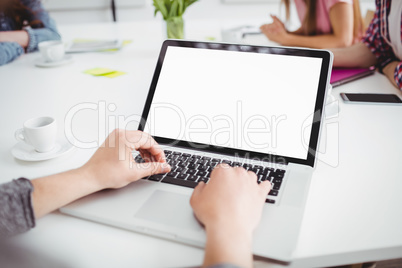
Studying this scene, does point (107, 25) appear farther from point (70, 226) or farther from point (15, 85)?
point (70, 226)

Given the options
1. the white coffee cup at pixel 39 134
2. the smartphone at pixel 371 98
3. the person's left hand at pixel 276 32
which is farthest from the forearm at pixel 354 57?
the white coffee cup at pixel 39 134

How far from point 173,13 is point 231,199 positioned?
1028mm

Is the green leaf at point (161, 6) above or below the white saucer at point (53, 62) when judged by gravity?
above

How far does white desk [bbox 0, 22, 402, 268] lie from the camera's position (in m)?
0.45

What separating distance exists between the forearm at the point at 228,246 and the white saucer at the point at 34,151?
1.28ft

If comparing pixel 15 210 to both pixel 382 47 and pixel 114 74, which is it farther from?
pixel 382 47

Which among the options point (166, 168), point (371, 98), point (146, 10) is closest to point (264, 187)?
point (166, 168)

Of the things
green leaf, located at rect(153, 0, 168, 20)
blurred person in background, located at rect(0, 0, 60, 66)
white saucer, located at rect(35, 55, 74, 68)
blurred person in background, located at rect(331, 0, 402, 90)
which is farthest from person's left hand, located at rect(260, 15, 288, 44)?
blurred person in background, located at rect(0, 0, 60, 66)

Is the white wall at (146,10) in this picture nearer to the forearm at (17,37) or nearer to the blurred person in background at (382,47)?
the forearm at (17,37)

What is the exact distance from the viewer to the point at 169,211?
1.65 ft

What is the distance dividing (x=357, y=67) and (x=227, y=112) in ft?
2.41

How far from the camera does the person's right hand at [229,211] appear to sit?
42 cm

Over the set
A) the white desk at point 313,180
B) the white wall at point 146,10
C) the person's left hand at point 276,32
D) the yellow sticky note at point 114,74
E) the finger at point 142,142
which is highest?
the white wall at point 146,10

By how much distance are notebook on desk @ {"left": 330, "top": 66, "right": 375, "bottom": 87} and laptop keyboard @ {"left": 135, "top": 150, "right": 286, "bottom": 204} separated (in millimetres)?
563
